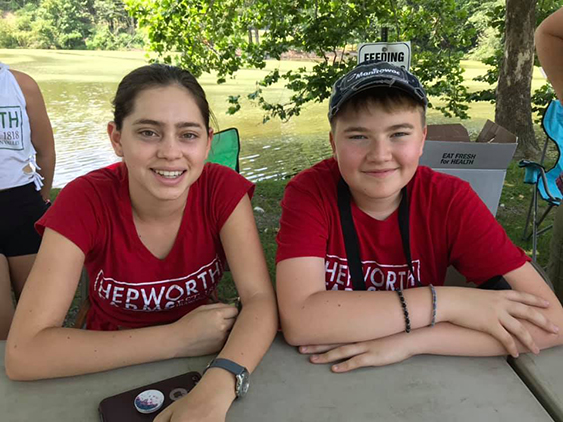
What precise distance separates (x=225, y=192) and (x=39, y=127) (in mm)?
1371

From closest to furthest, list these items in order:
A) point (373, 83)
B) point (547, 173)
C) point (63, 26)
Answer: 1. point (373, 83)
2. point (547, 173)
3. point (63, 26)

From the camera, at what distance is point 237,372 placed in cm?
112

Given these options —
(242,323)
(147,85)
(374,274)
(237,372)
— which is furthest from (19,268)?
(374,274)

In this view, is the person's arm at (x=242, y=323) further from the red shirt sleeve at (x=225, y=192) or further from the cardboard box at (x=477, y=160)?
the cardboard box at (x=477, y=160)

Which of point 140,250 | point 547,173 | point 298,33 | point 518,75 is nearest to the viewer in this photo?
point 140,250

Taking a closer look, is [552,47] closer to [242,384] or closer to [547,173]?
[242,384]

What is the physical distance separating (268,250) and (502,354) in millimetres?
2803

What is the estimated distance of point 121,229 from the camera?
5.00 ft

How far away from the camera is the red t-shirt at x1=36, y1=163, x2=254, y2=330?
1493 mm

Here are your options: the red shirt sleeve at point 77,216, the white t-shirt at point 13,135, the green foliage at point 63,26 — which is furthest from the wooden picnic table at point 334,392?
the green foliage at point 63,26

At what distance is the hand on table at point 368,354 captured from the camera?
1.18m

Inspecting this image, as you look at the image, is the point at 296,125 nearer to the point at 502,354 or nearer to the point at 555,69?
the point at 555,69

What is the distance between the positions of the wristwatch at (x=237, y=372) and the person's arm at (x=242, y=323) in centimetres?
1

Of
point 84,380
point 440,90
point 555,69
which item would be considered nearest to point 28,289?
point 84,380
